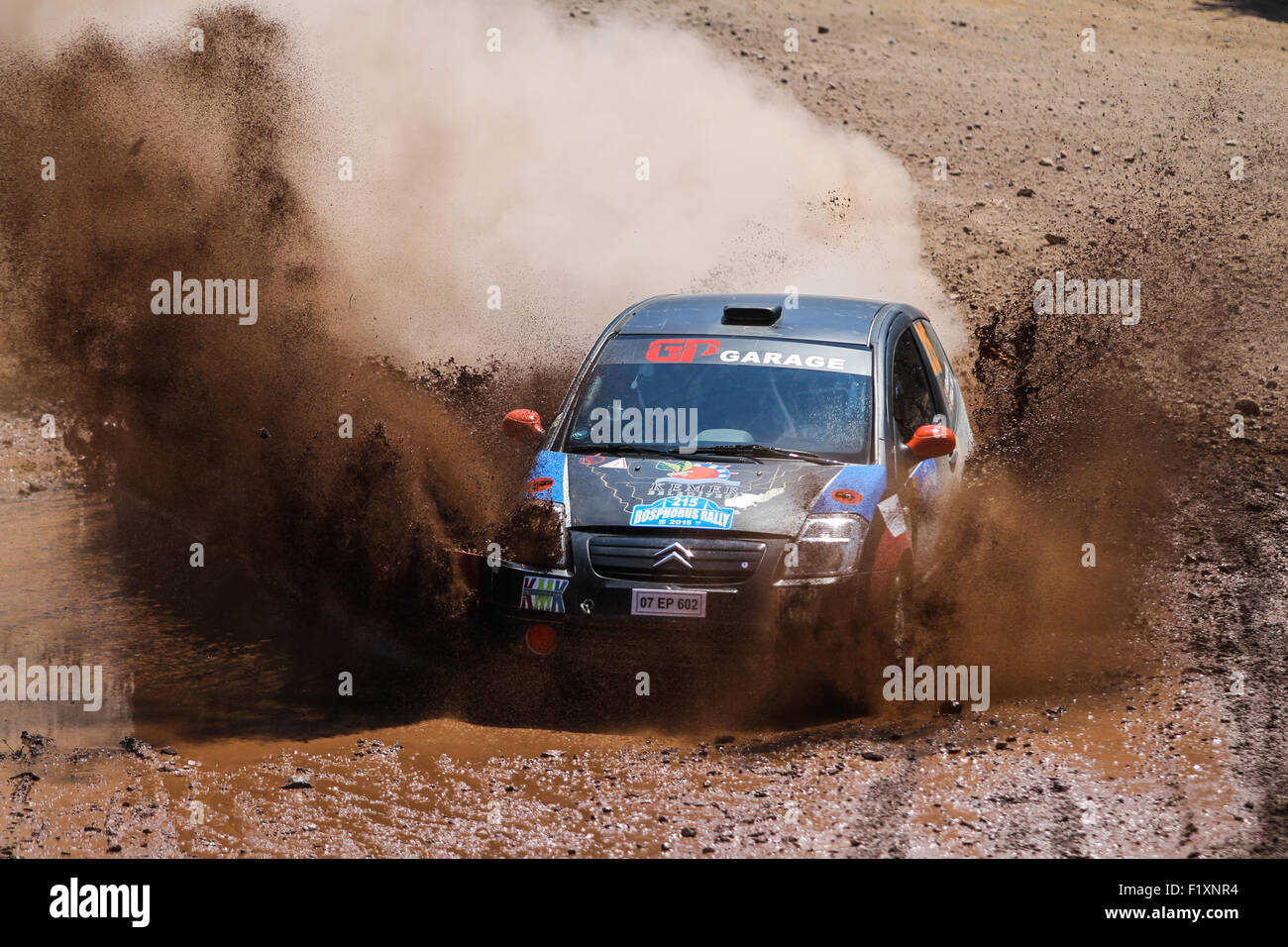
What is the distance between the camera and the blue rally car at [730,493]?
533cm

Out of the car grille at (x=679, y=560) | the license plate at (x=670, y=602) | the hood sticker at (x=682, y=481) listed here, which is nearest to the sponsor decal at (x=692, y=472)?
the hood sticker at (x=682, y=481)

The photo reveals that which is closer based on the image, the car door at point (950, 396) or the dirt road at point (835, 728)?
the dirt road at point (835, 728)

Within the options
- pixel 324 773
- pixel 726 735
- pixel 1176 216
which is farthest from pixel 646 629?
pixel 1176 216

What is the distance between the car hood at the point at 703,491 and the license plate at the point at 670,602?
31 cm

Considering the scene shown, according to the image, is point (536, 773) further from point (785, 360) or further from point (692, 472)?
point (785, 360)

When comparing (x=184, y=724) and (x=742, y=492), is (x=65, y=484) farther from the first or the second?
(x=742, y=492)

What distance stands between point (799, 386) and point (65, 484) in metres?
6.37

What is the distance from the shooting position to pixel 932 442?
6137mm

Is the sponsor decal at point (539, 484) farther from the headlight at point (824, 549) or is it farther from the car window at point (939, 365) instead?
the car window at point (939, 365)

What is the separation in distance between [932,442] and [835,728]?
1.59 metres

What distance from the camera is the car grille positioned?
534 cm

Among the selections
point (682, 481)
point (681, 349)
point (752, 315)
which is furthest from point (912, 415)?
point (682, 481)

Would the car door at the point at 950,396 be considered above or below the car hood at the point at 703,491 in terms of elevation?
above

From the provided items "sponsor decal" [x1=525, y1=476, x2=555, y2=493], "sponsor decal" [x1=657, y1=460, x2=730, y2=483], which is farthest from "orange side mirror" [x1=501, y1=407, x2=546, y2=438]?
"sponsor decal" [x1=657, y1=460, x2=730, y2=483]
